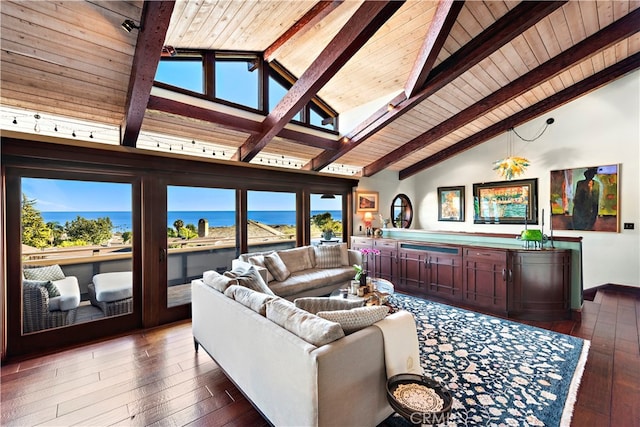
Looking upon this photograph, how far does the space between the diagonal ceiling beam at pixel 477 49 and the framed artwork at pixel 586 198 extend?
394 cm

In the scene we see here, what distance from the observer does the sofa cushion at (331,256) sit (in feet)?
16.8

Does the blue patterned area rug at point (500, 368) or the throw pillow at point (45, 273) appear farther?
the throw pillow at point (45, 273)

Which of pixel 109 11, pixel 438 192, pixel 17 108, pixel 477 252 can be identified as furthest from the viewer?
pixel 438 192

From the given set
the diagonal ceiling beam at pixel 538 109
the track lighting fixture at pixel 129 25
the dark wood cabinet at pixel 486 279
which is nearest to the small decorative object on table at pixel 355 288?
the dark wood cabinet at pixel 486 279

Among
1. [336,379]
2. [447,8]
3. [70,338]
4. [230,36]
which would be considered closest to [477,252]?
[447,8]

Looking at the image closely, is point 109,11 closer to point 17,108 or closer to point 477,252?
point 17,108

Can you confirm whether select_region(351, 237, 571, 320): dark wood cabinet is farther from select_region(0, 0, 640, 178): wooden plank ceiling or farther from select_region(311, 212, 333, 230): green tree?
select_region(0, 0, 640, 178): wooden plank ceiling

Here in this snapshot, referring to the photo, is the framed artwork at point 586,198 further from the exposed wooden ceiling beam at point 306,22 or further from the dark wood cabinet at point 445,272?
the exposed wooden ceiling beam at point 306,22

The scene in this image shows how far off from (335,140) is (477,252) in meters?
3.13

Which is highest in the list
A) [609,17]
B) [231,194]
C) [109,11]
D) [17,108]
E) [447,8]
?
[609,17]

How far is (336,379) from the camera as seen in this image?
1545 mm

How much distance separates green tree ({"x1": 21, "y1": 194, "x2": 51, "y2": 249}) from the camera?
10.1 feet

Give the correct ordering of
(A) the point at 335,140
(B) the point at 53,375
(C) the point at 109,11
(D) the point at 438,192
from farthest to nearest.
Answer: (D) the point at 438,192 → (A) the point at 335,140 → (B) the point at 53,375 → (C) the point at 109,11

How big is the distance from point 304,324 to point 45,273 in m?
3.45
